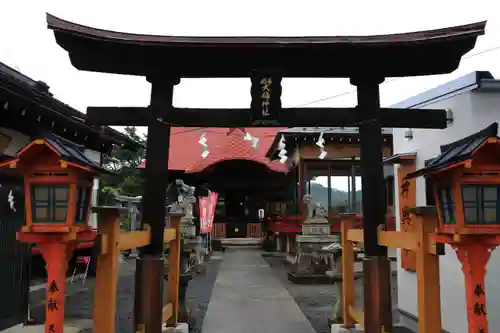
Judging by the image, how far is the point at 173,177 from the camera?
2647cm

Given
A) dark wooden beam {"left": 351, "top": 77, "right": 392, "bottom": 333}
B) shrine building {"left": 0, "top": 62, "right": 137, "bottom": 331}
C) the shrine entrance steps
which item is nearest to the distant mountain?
the shrine entrance steps

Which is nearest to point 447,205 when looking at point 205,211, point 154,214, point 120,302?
point 154,214

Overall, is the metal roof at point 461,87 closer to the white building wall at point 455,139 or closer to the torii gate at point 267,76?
the white building wall at point 455,139

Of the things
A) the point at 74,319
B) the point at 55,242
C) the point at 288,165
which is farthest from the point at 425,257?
the point at 288,165

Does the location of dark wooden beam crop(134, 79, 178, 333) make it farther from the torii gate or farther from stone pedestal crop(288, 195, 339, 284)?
stone pedestal crop(288, 195, 339, 284)

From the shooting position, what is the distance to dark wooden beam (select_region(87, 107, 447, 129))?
6.04 metres

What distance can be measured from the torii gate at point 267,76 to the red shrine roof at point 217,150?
14.7 m

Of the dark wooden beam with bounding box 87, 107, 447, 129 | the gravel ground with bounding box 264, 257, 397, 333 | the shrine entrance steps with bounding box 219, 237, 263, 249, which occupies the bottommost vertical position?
the gravel ground with bounding box 264, 257, 397, 333

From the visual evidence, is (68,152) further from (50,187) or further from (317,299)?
(317,299)

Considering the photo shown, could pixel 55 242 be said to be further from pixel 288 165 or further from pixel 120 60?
pixel 288 165

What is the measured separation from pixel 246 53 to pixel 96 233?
3.18 meters

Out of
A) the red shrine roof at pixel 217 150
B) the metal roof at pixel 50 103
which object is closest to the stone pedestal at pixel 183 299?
the metal roof at pixel 50 103

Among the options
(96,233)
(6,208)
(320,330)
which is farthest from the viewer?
(320,330)

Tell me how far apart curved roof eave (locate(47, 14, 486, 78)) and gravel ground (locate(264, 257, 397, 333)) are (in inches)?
189
